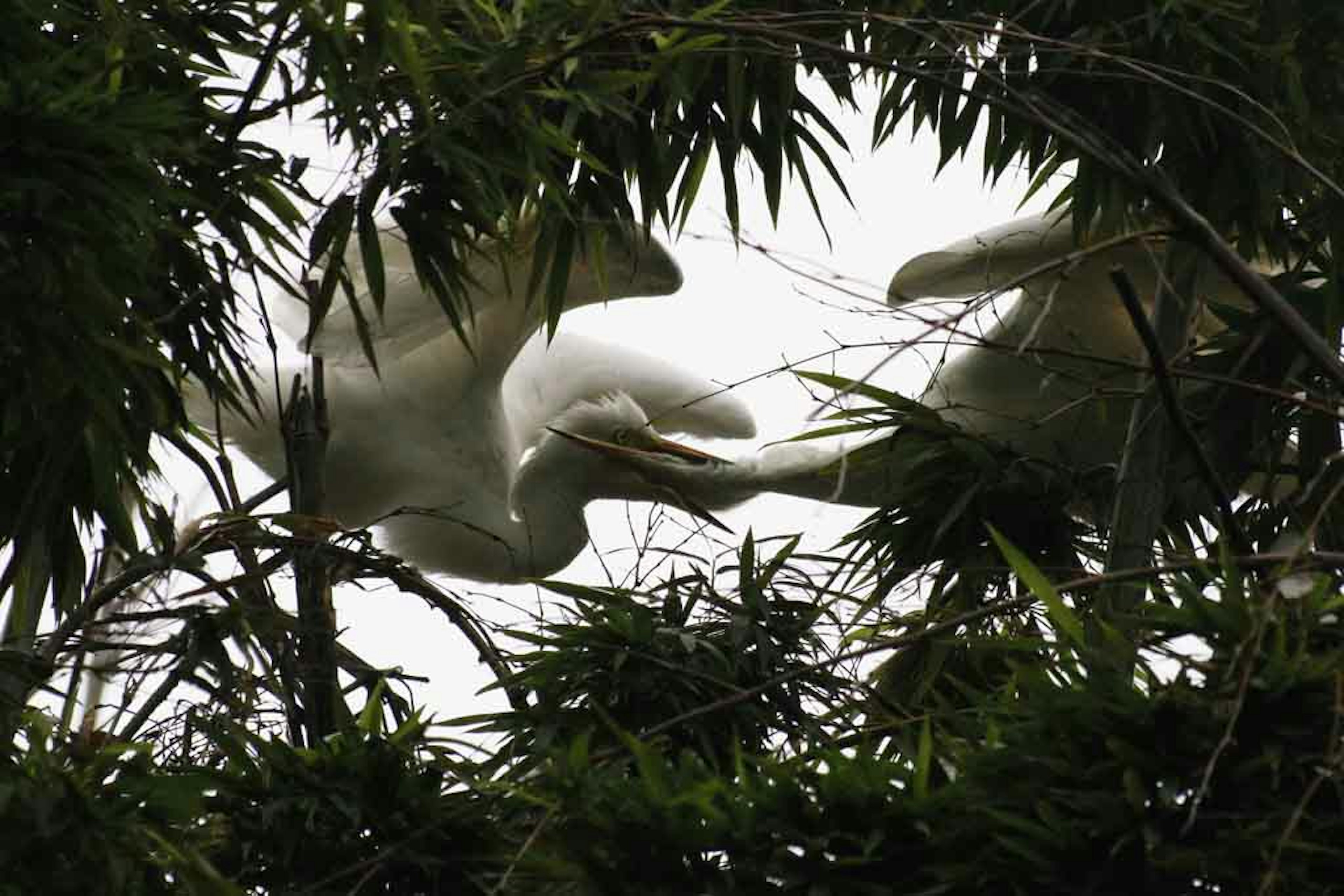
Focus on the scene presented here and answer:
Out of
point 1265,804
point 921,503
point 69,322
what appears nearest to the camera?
point 1265,804

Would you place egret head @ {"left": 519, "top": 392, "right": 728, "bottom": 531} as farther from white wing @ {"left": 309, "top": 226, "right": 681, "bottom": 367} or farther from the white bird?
white wing @ {"left": 309, "top": 226, "right": 681, "bottom": 367}

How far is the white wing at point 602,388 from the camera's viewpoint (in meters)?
3.99

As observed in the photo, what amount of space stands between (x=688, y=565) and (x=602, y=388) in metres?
1.36

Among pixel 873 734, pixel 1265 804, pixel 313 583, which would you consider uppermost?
pixel 313 583

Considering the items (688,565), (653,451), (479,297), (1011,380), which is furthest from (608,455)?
(688,565)

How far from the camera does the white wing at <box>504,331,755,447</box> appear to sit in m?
3.99

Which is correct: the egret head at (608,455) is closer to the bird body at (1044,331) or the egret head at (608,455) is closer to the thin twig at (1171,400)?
the bird body at (1044,331)

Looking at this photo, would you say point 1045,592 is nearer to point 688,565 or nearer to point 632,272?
point 688,565

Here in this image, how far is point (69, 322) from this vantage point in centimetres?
205

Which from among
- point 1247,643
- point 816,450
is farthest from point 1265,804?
point 816,450

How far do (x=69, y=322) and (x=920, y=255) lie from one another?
173 centimetres

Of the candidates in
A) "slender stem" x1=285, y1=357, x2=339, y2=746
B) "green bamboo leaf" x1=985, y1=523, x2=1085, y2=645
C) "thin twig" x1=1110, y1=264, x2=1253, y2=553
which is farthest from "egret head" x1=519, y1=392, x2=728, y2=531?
"green bamboo leaf" x1=985, y1=523, x2=1085, y2=645

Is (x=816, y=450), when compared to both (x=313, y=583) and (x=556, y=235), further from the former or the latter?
(x=313, y=583)

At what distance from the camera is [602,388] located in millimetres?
3955
